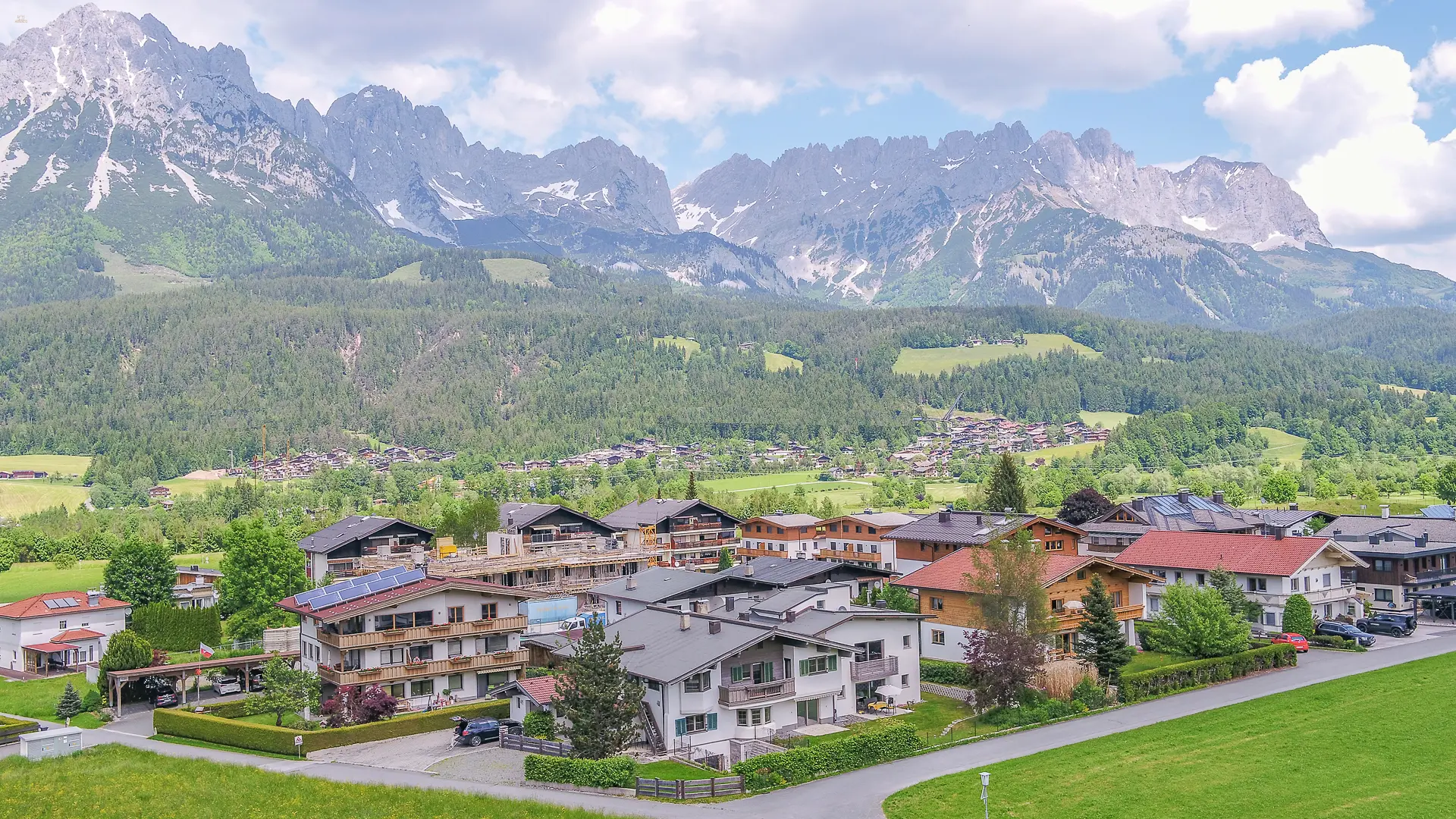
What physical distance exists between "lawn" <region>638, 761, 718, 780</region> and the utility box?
2334 cm

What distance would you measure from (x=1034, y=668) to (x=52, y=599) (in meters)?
64.1

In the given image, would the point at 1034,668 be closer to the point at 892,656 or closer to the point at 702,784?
the point at 892,656

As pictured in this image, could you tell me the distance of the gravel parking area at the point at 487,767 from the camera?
42719 mm

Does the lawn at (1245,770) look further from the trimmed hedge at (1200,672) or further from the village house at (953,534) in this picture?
the village house at (953,534)

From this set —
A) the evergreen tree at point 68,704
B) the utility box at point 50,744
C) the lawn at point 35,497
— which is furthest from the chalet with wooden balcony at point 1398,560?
the lawn at point 35,497

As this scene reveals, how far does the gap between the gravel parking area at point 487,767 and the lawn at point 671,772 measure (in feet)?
15.5

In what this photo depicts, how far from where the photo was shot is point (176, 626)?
2940 inches

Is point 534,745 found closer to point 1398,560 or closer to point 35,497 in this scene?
point 1398,560

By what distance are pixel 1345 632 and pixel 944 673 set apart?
25053 millimetres

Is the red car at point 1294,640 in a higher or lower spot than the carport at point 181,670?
lower

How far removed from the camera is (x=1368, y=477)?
159 metres

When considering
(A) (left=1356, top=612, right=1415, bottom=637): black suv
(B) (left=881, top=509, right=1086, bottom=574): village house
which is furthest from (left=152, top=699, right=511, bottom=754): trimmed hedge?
(A) (left=1356, top=612, right=1415, bottom=637): black suv

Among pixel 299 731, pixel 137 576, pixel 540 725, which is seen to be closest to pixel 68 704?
pixel 299 731

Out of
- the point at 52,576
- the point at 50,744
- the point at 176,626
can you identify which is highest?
the point at 52,576
